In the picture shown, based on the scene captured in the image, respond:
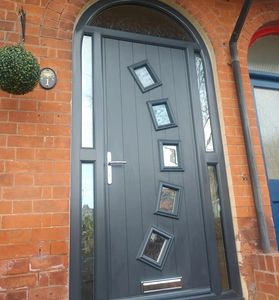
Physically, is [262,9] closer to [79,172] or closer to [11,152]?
[79,172]

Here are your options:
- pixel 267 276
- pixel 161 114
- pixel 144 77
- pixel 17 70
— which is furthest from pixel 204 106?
pixel 17 70

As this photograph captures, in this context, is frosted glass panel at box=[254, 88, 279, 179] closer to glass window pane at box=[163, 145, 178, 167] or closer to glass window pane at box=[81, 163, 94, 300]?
glass window pane at box=[163, 145, 178, 167]

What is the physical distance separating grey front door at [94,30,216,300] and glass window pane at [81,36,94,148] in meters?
0.07

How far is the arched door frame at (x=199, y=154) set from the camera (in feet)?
7.61

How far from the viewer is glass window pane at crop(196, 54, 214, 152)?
2973 mm

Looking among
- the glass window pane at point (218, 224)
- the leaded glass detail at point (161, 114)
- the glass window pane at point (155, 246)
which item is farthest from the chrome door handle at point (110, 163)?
the glass window pane at point (218, 224)

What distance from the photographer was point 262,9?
3.63 meters

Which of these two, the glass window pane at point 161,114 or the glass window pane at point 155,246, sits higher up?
the glass window pane at point 161,114

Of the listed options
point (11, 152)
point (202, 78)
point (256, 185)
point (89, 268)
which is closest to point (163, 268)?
point (89, 268)

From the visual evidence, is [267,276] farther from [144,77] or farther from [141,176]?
[144,77]

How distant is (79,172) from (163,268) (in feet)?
3.41

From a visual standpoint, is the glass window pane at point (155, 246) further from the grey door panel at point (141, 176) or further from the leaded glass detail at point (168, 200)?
the leaded glass detail at point (168, 200)

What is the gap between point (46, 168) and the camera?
7.70 ft

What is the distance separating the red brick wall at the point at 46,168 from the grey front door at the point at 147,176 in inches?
11.6
